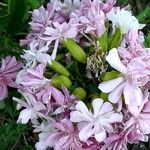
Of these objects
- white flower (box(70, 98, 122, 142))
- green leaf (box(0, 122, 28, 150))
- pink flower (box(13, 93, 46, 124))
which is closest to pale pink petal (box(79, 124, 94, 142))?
white flower (box(70, 98, 122, 142))

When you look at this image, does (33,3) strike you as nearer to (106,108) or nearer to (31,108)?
(31,108)

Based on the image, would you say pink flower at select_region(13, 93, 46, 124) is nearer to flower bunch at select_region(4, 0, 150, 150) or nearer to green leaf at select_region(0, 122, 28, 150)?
flower bunch at select_region(4, 0, 150, 150)

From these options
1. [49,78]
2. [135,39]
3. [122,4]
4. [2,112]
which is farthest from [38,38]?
[122,4]

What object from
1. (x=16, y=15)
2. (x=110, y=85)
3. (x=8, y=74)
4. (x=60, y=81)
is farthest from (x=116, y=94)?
(x=16, y=15)

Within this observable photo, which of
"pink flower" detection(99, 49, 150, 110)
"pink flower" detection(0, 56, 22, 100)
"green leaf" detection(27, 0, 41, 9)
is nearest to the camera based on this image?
"pink flower" detection(99, 49, 150, 110)

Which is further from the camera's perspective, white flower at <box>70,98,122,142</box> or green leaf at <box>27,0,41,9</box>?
green leaf at <box>27,0,41,9</box>

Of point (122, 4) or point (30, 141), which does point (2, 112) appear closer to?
point (30, 141)
